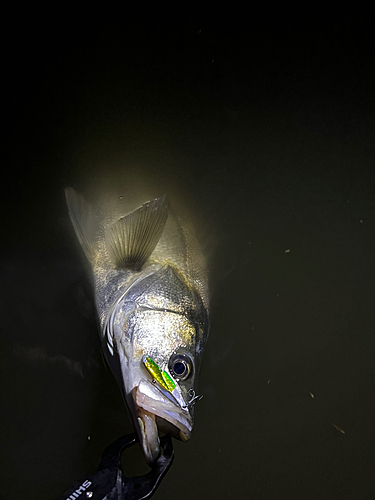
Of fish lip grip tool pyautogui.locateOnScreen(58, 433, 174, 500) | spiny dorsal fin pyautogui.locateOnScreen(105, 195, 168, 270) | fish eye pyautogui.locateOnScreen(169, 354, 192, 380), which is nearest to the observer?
fish lip grip tool pyautogui.locateOnScreen(58, 433, 174, 500)

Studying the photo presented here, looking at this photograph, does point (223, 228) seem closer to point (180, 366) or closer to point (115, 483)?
point (180, 366)

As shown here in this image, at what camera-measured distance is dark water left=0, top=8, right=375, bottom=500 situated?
1197 millimetres

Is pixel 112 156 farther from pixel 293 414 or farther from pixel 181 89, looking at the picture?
pixel 293 414

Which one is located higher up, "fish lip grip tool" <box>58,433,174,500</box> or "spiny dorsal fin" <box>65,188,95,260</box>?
"spiny dorsal fin" <box>65,188,95,260</box>

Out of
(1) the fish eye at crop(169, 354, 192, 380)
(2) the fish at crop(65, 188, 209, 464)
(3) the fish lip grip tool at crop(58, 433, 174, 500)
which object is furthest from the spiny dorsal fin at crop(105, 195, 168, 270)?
(3) the fish lip grip tool at crop(58, 433, 174, 500)

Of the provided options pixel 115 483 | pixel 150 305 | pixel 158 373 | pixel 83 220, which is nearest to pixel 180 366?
pixel 158 373

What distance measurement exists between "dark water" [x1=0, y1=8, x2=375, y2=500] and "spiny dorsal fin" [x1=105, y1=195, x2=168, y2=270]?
0.69 feet

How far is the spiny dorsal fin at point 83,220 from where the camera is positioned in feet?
3.61

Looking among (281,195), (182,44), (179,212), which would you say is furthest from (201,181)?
(182,44)

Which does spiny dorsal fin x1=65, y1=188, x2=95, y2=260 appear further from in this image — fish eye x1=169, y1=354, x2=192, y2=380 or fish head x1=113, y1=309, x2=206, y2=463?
fish eye x1=169, y1=354, x2=192, y2=380

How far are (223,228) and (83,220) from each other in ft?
1.63

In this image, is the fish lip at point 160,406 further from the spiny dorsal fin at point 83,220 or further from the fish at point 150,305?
the spiny dorsal fin at point 83,220

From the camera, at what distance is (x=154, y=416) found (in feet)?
2.65

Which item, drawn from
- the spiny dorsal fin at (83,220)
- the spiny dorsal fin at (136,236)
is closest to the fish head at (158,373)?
the spiny dorsal fin at (136,236)
